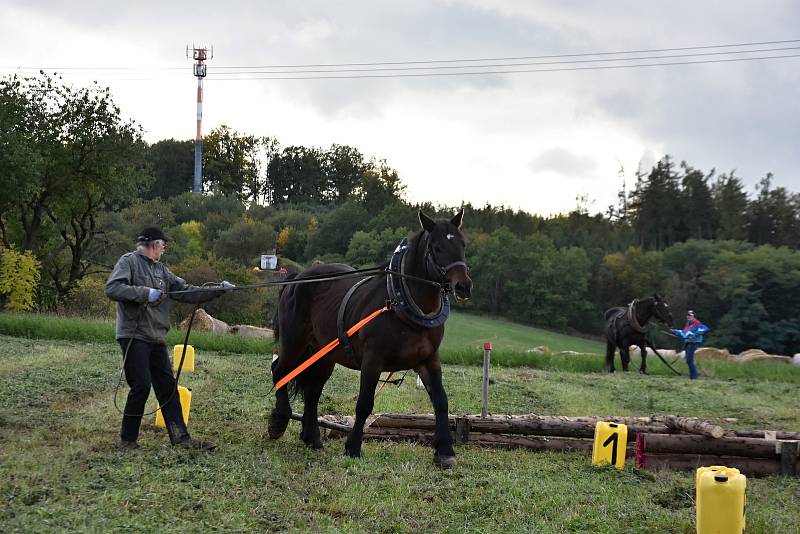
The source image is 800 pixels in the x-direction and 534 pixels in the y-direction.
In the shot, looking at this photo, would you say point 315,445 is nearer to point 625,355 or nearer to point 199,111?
point 625,355

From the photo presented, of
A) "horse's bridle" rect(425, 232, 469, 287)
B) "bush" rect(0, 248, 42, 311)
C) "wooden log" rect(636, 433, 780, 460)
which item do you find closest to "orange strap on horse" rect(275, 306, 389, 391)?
"horse's bridle" rect(425, 232, 469, 287)

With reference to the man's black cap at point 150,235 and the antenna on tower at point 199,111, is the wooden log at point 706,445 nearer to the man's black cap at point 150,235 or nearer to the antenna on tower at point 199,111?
the man's black cap at point 150,235

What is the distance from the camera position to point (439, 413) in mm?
7273

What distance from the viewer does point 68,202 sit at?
103ft

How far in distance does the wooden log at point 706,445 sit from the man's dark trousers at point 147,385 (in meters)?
4.63

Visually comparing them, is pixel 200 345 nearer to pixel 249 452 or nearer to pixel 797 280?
pixel 249 452

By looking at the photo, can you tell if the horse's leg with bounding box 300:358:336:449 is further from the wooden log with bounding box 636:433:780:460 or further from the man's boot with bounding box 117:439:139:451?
the wooden log with bounding box 636:433:780:460

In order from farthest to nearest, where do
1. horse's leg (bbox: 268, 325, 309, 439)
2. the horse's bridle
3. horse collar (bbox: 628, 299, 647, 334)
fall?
1. horse collar (bbox: 628, 299, 647, 334)
2. horse's leg (bbox: 268, 325, 309, 439)
3. the horse's bridle

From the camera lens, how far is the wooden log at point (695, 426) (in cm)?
736

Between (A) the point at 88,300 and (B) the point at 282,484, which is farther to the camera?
(A) the point at 88,300

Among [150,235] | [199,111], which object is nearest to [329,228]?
[199,111]

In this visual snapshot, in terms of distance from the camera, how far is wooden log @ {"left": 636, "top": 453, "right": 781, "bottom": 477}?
7371mm

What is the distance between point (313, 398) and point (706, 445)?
4.10m

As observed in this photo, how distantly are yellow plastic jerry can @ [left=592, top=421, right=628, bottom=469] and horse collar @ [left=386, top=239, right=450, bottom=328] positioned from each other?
6.57 feet
